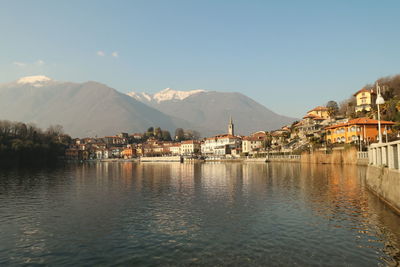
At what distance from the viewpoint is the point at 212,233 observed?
21266 millimetres

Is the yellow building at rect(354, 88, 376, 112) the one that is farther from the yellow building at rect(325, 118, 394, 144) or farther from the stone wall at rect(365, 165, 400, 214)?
the stone wall at rect(365, 165, 400, 214)

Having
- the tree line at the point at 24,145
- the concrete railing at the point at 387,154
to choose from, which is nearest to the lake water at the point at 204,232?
the concrete railing at the point at 387,154

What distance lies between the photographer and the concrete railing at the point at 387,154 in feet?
87.1

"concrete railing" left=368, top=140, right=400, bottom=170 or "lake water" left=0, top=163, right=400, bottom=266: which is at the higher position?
"concrete railing" left=368, top=140, right=400, bottom=170

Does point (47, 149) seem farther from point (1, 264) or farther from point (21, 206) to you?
point (1, 264)

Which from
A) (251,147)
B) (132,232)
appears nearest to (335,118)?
(251,147)

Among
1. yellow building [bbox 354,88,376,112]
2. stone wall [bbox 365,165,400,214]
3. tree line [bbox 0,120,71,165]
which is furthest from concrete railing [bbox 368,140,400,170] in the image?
tree line [bbox 0,120,71,165]

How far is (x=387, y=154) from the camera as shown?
30.1m

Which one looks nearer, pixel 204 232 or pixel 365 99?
pixel 204 232

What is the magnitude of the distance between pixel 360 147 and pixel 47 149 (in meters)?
144

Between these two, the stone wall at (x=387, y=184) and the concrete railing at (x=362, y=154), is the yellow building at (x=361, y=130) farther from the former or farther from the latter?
the stone wall at (x=387, y=184)

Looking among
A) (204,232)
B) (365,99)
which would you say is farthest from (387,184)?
(365,99)

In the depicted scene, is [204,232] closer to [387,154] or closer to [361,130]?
[387,154]

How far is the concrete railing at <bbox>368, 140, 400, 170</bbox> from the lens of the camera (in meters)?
26.5
